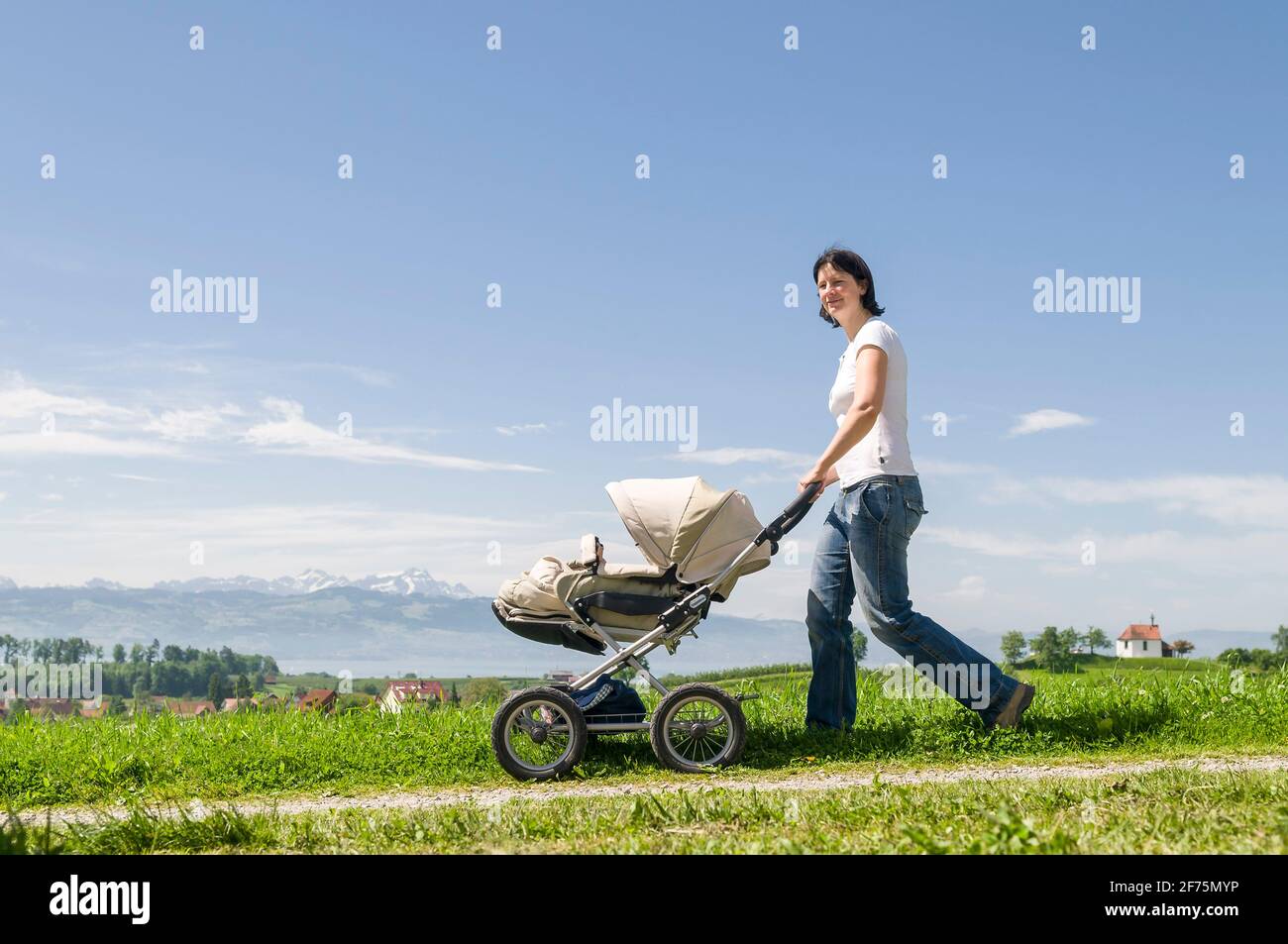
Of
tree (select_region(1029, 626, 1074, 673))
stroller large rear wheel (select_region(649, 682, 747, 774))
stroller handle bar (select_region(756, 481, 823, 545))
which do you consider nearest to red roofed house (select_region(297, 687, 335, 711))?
stroller large rear wheel (select_region(649, 682, 747, 774))

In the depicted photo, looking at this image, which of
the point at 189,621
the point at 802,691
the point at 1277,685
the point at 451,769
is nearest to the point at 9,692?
the point at 451,769

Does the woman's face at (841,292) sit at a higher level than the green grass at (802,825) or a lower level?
higher

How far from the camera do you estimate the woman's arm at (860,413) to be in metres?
6.68

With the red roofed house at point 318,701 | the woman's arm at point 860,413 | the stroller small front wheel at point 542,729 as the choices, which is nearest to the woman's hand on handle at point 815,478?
the woman's arm at point 860,413

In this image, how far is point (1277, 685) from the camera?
880 cm

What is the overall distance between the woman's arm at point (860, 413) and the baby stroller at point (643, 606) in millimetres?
231

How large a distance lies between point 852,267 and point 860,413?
1111 millimetres

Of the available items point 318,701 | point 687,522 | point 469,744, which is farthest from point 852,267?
A: point 318,701

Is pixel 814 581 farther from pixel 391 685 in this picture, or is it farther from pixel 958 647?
pixel 391 685

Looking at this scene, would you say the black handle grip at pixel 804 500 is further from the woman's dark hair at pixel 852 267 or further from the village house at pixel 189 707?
the village house at pixel 189 707

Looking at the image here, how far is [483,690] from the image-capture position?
8.36 meters

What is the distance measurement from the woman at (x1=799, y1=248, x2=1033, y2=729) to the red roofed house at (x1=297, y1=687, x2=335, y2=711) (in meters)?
3.43

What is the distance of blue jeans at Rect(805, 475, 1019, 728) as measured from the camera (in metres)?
6.92
